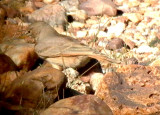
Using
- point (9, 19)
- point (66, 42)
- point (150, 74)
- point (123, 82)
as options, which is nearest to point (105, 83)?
point (123, 82)

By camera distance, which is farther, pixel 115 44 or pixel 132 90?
pixel 115 44

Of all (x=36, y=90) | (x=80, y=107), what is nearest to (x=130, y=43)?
(x=36, y=90)

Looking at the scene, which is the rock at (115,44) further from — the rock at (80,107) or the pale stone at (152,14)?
the rock at (80,107)

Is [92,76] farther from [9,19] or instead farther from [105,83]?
[9,19]

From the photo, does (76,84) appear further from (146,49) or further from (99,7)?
(99,7)

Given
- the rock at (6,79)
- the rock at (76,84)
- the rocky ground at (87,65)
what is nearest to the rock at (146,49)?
the rocky ground at (87,65)

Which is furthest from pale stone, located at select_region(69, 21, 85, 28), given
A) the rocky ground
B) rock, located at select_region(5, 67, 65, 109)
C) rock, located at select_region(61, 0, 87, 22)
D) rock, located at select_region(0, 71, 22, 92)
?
rock, located at select_region(5, 67, 65, 109)

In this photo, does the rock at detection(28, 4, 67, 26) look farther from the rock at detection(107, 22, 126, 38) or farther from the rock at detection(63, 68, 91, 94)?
the rock at detection(63, 68, 91, 94)
